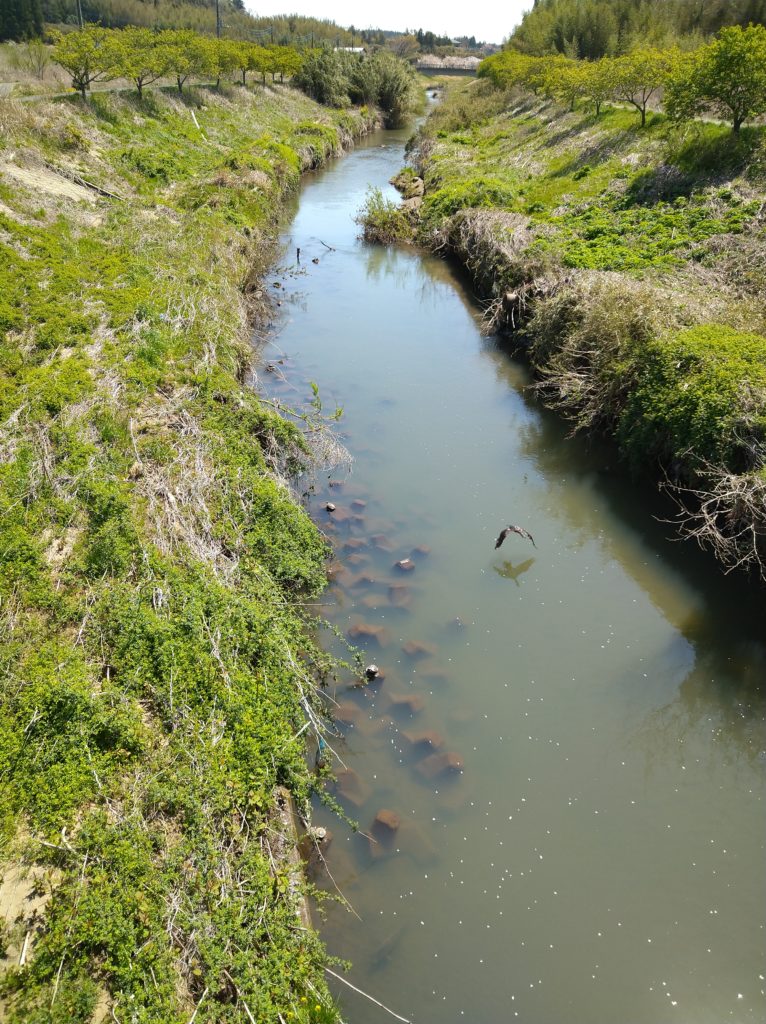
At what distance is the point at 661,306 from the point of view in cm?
1202

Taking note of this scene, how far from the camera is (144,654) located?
6102 mm

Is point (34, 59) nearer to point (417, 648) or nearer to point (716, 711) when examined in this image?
point (417, 648)

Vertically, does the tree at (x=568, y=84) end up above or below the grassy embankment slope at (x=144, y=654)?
above

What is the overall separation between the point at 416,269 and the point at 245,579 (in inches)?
686

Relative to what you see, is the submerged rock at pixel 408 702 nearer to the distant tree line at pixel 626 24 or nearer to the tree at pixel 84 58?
the tree at pixel 84 58

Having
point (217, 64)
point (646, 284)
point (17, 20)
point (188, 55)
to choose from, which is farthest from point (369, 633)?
point (17, 20)

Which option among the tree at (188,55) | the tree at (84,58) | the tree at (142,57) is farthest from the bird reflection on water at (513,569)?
the tree at (188,55)

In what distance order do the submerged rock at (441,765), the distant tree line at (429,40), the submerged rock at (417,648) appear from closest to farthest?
the submerged rock at (441,765) → the submerged rock at (417,648) → the distant tree line at (429,40)

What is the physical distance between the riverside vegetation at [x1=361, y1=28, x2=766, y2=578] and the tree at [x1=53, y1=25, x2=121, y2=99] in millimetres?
11771

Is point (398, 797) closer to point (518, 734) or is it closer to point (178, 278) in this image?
point (518, 734)

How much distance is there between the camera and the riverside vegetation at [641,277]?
380 inches

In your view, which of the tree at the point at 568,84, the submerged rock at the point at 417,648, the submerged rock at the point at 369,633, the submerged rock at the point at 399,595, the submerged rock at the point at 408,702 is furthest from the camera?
the tree at the point at 568,84

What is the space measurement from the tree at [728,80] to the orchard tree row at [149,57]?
69.1 ft

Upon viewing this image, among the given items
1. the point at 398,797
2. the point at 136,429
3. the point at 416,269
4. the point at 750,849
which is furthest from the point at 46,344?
the point at 416,269
